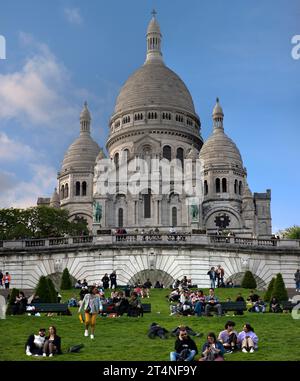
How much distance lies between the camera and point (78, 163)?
4715 inches

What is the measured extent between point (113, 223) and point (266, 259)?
57413 millimetres

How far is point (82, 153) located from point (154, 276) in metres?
76.9

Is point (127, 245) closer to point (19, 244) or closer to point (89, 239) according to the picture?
point (89, 239)

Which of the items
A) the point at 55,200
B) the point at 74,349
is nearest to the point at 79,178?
the point at 55,200

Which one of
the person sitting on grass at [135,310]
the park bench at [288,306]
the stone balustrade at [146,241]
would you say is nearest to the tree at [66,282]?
the stone balustrade at [146,241]

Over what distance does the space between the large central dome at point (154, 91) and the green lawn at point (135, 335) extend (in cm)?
9136

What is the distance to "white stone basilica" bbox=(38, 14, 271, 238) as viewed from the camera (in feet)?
338

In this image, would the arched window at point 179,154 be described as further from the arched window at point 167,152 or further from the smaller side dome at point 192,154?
the smaller side dome at point 192,154

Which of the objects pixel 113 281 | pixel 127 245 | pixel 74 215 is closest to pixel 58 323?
pixel 113 281

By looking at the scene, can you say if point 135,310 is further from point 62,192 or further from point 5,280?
point 62,192

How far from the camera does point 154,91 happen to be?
404 feet

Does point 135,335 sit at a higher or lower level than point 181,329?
lower

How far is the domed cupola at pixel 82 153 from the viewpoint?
393 ft

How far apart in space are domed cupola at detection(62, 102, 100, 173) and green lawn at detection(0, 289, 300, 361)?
8810cm
